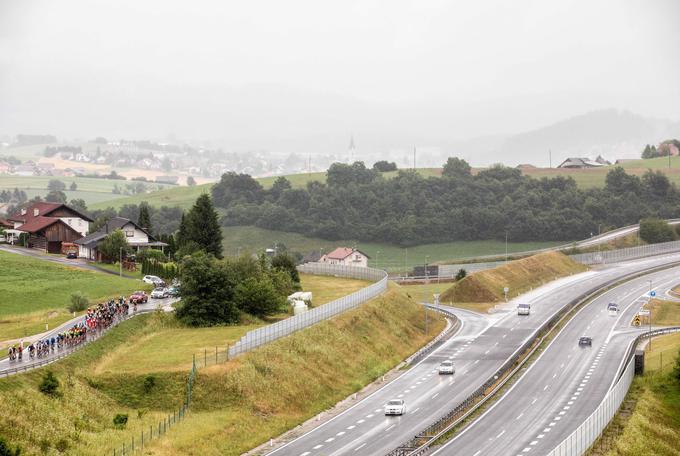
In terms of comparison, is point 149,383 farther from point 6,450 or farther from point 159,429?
point 6,450

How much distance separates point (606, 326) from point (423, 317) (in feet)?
77.5

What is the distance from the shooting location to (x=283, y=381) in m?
91.1

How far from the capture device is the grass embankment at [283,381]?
76.4 metres

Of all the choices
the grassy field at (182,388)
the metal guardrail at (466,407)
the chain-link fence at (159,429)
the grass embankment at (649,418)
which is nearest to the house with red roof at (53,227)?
the grassy field at (182,388)

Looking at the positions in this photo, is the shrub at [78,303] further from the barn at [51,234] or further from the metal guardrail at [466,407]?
the barn at [51,234]

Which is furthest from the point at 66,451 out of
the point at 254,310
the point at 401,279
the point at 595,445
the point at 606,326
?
the point at 401,279

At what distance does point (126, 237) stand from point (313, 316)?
53719mm

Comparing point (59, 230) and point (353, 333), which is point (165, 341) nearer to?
point (353, 333)

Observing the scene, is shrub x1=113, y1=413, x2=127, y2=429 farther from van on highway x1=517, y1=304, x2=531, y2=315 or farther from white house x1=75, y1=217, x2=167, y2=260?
van on highway x1=517, y1=304, x2=531, y2=315

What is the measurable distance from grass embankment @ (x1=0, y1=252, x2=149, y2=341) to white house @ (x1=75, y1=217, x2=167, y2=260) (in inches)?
391

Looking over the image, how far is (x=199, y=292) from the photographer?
10769 cm

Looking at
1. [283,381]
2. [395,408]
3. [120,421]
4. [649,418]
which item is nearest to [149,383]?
A: [120,421]

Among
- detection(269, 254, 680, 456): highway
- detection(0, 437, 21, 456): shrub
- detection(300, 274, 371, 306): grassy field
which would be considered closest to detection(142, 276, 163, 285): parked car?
detection(300, 274, 371, 306): grassy field

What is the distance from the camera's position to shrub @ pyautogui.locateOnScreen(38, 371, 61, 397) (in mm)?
73688
